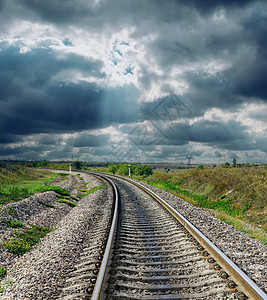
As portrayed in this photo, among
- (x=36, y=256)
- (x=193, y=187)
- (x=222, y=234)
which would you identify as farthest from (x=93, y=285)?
(x=193, y=187)

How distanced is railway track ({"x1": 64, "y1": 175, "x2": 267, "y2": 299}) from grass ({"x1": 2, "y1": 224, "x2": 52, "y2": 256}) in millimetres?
2097

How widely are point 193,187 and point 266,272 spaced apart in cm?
1505

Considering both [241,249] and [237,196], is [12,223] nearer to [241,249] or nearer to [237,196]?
[241,249]

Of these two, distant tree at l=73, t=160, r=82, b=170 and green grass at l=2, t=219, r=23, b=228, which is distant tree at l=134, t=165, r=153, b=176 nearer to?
distant tree at l=73, t=160, r=82, b=170

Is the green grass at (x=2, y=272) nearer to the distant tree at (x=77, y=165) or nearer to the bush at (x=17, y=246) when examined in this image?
the bush at (x=17, y=246)

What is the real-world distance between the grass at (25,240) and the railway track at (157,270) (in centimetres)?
210

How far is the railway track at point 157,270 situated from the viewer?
3764 mm

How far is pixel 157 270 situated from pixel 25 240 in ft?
16.0

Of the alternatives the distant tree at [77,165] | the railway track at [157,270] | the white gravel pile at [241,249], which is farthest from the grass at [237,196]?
the distant tree at [77,165]

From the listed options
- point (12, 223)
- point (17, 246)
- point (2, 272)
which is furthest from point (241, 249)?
point (12, 223)

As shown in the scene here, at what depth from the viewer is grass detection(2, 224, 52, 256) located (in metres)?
6.70

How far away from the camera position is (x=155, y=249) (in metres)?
5.96

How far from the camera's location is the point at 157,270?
4633mm

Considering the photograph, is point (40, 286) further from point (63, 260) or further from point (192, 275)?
point (192, 275)
